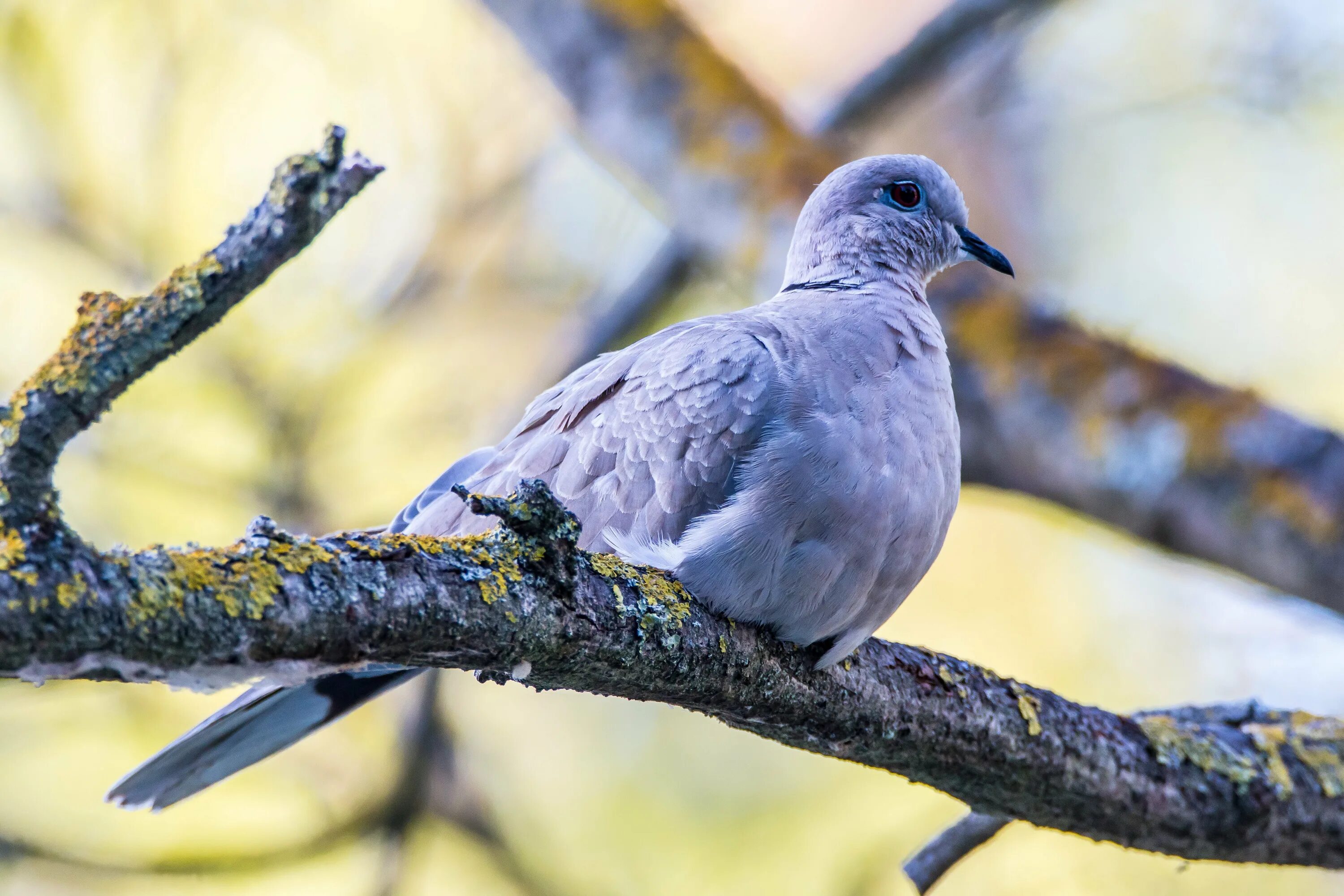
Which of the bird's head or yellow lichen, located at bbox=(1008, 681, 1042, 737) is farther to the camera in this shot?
the bird's head

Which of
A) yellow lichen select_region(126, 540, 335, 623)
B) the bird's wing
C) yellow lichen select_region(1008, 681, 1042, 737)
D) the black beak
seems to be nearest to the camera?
yellow lichen select_region(126, 540, 335, 623)

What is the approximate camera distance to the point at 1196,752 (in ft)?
11.5

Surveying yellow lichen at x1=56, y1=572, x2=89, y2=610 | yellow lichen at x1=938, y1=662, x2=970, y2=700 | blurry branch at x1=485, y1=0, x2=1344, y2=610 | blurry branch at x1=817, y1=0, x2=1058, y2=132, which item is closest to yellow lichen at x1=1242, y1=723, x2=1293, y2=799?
blurry branch at x1=485, y1=0, x2=1344, y2=610

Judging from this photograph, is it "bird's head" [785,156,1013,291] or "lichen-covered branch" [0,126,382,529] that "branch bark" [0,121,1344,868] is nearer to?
"lichen-covered branch" [0,126,382,529]

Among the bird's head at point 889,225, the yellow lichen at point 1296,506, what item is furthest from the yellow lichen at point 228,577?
the yellow lichen at point 1296,506

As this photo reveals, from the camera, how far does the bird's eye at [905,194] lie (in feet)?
13.6

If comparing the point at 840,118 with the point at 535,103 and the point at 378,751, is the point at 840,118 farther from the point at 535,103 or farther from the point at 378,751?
the point at 378,751

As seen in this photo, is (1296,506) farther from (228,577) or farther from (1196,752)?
(228,577)

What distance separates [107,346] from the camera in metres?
1.59

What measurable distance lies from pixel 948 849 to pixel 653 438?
1521mm

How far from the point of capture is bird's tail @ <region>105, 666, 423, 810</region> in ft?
9.72

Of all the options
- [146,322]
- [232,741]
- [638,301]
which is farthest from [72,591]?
[638,301]

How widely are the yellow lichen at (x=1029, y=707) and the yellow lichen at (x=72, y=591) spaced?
2.44m

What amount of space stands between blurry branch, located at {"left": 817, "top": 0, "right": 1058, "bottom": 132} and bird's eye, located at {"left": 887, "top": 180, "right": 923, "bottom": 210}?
77.0 inches
